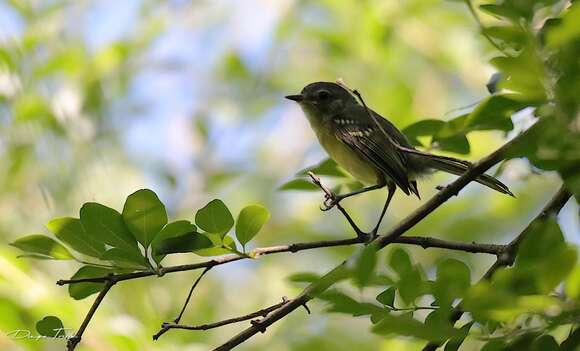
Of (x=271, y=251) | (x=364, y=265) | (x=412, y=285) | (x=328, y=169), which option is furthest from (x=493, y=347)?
(x=328, y=169)

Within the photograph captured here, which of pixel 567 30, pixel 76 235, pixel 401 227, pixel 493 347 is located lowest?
pixel 493 347

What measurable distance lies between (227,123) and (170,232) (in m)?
3.25

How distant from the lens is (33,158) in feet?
13.9

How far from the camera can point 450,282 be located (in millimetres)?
1190

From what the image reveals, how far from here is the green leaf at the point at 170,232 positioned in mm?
1625

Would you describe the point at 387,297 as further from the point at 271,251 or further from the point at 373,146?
the point at 373,146

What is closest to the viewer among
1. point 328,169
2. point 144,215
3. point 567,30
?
point 567,30

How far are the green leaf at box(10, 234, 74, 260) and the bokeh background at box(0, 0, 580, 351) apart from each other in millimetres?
1290

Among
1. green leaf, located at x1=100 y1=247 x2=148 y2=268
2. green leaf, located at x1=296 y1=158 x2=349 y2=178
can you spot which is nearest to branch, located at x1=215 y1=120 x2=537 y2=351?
green leaf, located at x1=100 y1=247 x2=148 y2=268

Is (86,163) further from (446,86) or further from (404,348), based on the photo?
(446,86)

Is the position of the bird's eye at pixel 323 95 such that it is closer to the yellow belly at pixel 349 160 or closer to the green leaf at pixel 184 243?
the yellow belly at pixel 349 160

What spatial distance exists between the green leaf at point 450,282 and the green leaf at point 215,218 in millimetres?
556

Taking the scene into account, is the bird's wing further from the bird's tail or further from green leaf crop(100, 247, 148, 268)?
green leaf crop(100, 247, 148, 268)

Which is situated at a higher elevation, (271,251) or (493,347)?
(271,251)
